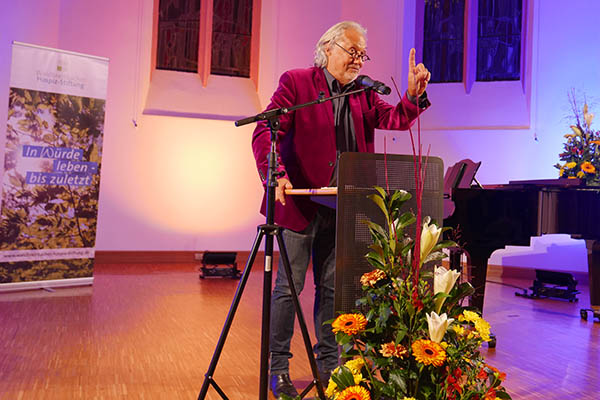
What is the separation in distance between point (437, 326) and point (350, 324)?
23cm

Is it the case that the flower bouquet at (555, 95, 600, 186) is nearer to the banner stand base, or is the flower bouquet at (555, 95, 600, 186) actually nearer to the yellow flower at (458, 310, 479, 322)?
the yellow flower at (458, 310, 479, 322)

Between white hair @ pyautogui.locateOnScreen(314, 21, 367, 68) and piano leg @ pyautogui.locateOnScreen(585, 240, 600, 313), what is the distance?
319 cm

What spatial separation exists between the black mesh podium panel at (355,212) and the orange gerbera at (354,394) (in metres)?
0.41

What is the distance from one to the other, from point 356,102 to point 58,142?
3.64 metres

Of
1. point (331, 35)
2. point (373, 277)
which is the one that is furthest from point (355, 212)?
point (331, 35)

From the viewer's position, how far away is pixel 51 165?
17.2 ft

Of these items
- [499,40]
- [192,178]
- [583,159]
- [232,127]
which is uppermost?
[499,40]

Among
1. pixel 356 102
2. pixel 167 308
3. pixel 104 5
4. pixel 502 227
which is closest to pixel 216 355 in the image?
pixel 356 102

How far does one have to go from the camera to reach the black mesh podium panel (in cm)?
181

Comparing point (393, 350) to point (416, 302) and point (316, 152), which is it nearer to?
point (416, 302)

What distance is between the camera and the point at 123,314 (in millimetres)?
4223

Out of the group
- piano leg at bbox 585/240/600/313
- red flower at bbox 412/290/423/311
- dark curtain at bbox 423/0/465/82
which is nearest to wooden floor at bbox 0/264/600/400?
piano leg at bbox 585/240/600/313

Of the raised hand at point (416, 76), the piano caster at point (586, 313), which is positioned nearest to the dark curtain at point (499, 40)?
the piano caster at point (586, 313)

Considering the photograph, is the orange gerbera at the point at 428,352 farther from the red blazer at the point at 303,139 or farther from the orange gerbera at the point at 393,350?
the red blazer at the point at 303,139
